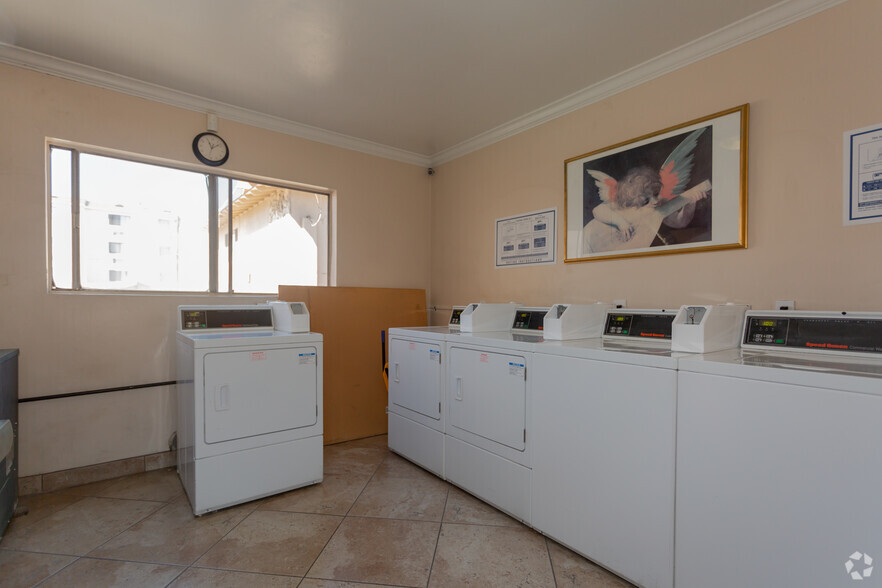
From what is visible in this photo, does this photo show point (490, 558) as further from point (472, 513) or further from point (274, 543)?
point (274, 543)

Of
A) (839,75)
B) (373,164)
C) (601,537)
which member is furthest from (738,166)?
(373,164)

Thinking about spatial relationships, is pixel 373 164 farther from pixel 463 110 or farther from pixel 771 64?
pixel 771 64

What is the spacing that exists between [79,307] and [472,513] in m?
2.78

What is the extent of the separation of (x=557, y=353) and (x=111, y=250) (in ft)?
9.89

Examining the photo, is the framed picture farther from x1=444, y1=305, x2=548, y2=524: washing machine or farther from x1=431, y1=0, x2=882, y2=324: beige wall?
x1=444, y1=305, x2=548, y2=524: washing machine

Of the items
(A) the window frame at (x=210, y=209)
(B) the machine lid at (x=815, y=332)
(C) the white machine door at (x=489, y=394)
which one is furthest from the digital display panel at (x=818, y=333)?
(A) the window frame at (x=210, y=209)

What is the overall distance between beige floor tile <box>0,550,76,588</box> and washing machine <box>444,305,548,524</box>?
6.41 ft

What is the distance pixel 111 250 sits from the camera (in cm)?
280

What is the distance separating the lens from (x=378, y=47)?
7.84 ft

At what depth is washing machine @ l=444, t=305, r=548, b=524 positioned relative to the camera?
214 centimetres

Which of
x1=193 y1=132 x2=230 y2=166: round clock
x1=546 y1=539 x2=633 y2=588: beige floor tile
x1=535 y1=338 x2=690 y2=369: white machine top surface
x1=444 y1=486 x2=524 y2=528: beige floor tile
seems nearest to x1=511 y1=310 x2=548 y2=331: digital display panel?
x1=535 y1=338 x2=690 y2=369: white machine top surface

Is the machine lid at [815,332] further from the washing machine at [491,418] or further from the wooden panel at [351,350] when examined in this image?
the wooden panel at [351,350]

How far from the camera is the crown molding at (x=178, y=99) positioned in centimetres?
245

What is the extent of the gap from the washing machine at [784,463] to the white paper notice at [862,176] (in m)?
0.49
